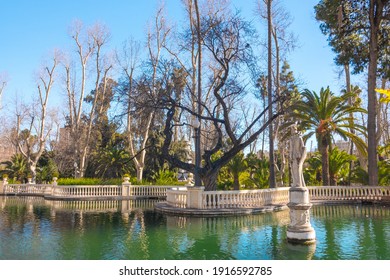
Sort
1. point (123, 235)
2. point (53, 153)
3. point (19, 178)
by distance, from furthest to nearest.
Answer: point (53, 153)
point (19, 178)
point (123, 235)

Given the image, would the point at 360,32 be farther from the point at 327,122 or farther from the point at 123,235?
the point at 123,235

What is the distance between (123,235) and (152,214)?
473 centimetres

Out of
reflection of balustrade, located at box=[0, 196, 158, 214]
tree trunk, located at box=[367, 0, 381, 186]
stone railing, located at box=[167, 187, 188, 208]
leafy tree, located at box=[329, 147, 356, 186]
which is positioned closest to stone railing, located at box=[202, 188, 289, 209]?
stone railing, located at box=[167, 187, 188, 208]

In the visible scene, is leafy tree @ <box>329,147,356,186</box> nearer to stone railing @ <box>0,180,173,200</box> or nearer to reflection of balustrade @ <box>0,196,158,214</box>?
stone railing @ <box>0,180,173,200</box>

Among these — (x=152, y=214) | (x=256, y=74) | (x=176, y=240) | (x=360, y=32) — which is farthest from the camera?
(x=360, y=32)

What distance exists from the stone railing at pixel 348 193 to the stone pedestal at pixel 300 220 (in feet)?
33.4

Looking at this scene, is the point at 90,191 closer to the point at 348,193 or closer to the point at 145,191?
the point at 145,191

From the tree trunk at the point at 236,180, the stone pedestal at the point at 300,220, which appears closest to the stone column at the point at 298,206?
the stone pedestal at the point at 300,220

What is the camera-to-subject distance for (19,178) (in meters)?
36.1

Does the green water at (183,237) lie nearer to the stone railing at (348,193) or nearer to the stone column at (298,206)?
the stone column at (298,206)

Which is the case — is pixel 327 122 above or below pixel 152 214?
above

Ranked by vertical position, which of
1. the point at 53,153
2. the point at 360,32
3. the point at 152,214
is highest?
the point at 360,32

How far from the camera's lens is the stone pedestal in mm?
8430
